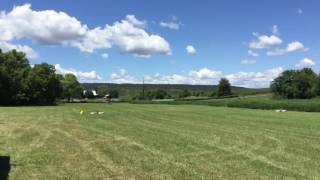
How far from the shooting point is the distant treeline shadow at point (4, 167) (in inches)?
520

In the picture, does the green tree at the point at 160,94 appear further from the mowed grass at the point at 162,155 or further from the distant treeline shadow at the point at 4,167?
the distant treeline shadow at the point at 4,167

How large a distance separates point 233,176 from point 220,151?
499 cm

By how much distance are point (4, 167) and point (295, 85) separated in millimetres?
148595

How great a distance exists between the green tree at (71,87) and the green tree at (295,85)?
62.7 meters

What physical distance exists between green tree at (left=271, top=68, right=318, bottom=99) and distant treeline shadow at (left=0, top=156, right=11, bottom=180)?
452ft

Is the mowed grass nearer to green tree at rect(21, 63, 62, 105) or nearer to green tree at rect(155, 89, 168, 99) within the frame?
green tree at rect(21, 63, 62, 105)

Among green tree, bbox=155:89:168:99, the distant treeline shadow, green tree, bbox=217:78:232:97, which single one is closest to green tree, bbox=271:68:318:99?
green tree, bbox=217:78:232:97

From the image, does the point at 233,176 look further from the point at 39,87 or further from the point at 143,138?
the point at 39,87

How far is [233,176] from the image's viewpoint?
42.7 ft

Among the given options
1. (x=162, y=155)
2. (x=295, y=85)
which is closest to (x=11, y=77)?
(x=295, y=85)

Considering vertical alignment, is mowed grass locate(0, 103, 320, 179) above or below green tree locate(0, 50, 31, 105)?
below

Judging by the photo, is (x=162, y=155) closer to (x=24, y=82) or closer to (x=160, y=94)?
(x=24, y=82)

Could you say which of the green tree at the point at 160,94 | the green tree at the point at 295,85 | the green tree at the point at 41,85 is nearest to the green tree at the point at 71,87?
the green tree at the point at 160,94

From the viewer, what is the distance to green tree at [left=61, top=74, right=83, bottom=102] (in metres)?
169
